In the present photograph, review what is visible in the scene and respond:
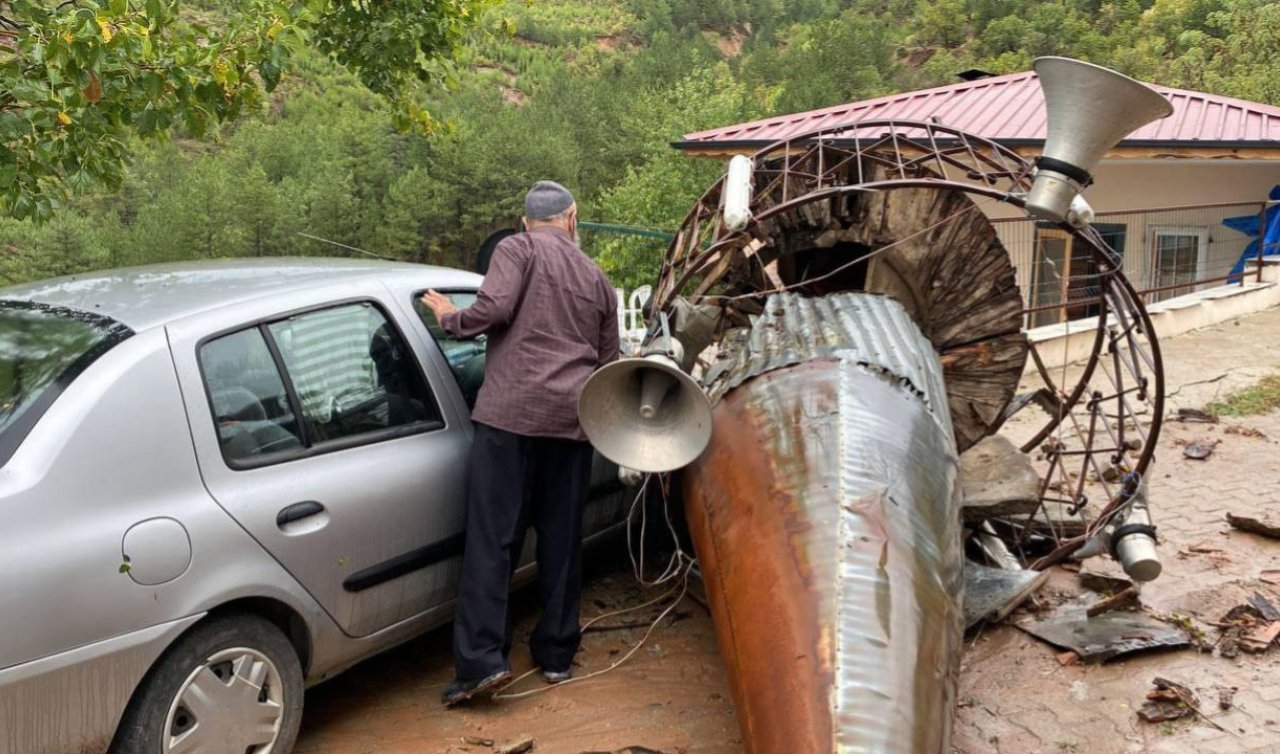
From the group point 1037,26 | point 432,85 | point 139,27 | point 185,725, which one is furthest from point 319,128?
point 185,725

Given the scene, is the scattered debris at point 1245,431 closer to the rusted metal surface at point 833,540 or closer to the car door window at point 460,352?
the rusted metal surface at point 833,540

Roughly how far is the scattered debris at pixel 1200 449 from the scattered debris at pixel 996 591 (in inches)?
108

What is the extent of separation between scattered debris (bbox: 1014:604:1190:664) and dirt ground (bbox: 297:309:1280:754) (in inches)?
1.8

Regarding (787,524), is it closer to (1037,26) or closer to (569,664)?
(569,664)

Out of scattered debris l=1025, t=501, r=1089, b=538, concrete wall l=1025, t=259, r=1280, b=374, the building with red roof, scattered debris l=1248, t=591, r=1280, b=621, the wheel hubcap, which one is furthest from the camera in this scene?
the building with red roof

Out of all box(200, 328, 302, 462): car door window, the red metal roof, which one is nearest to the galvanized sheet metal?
box(200, 328, 302, 462): car door window

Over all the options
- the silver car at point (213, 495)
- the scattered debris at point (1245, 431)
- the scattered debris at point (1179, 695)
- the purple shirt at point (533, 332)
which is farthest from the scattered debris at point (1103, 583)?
the scattered debris at point (1245, 431)

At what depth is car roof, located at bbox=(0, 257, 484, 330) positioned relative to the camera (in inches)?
121

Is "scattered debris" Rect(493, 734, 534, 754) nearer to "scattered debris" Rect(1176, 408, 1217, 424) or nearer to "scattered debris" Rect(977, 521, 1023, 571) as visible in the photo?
"scattered debris" Rect(977, 521, 1023, 571)

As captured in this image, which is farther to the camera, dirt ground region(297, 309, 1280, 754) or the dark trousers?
the dark trousers

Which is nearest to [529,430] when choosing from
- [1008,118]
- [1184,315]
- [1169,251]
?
[1184,315]

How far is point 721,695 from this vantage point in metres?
3.67

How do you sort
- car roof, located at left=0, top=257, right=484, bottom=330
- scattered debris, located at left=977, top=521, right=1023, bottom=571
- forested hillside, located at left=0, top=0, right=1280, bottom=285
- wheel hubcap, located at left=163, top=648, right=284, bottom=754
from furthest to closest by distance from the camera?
1. forested hillside, located at left=0, top=0, right=1280, bottom=285
2. scattered debris, located at left=977, top=521, right=1023, bottom=571
3. car roof, located at left=0, top=257, right=484, bottom=330
4. wheel hubcap, located at left=163, top=648, right=284, bottom=754

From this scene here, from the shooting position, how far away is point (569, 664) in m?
3.85
